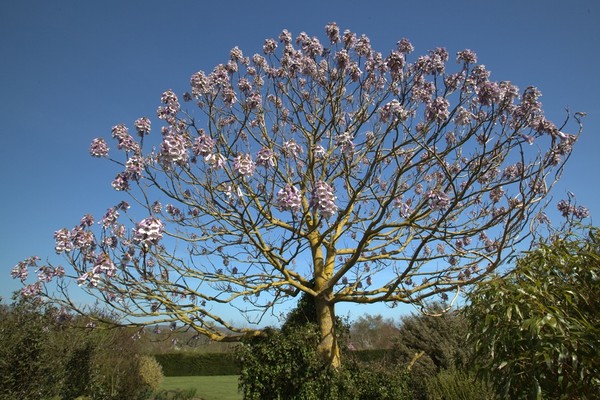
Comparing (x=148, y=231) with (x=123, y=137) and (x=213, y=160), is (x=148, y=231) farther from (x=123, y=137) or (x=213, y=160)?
(x=123, y=137)

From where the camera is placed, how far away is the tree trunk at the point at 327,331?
784 centimetres

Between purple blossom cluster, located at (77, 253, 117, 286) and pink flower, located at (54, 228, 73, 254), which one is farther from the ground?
pink flower, located at (54, 228, 73, 254)

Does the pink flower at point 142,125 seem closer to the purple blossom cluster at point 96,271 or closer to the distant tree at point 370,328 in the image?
the purple blossom cluster at point 96,271

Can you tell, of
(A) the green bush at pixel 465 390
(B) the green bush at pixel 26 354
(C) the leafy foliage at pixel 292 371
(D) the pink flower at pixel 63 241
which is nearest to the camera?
(D) the pink flower at pixel 63 241

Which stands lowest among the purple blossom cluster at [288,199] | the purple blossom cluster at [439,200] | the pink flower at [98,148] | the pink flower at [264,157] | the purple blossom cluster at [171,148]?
the purple blossom cluster at [288,199]

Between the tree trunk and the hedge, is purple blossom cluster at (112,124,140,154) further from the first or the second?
the hedge

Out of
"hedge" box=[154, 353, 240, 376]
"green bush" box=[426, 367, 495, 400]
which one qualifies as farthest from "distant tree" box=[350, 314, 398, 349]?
"green bush" box=[426, 367, 495, 400]

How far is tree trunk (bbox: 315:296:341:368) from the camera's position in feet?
25.7

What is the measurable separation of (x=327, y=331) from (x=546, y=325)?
4.93 meters

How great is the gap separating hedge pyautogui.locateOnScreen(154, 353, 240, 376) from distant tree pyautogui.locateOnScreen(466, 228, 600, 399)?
2709 cm

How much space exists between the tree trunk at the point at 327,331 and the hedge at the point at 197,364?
22699 millimetres

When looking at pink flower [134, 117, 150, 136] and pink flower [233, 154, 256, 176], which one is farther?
pink flower [134, 117, 150, 136]

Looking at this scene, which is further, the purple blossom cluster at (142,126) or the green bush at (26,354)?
the green bush at (26,354)

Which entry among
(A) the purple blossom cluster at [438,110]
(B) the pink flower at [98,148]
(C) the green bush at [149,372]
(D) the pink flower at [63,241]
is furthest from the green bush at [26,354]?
(A) the purple blossom cluster at [438,110]
